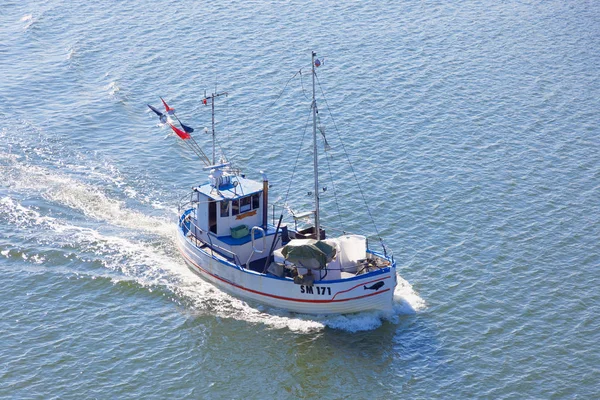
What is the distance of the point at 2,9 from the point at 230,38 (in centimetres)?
2486

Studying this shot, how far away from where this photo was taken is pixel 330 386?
143 ft

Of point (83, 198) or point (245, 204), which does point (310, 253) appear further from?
point (83, 198)

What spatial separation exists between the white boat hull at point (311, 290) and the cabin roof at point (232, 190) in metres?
3.16

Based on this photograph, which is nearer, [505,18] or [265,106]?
[265,106]

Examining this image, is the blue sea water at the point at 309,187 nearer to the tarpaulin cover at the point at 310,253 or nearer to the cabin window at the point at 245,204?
the tarpaulin cover at the point at 310,253

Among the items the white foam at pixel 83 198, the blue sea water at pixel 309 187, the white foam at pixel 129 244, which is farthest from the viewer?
the white foam at pixel 83 198

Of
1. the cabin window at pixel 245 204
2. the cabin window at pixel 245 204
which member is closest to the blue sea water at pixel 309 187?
the cabin window at pixel 245 204

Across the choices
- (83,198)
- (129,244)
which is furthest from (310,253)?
(83,198)

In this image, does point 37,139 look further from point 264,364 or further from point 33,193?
point 264,364

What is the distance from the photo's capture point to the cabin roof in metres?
50.6

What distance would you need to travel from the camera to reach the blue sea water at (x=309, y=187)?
44.8 metres

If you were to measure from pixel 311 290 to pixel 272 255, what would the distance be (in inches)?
173

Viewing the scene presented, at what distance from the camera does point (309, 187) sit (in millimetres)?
59938

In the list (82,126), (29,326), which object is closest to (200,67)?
(82,126)
